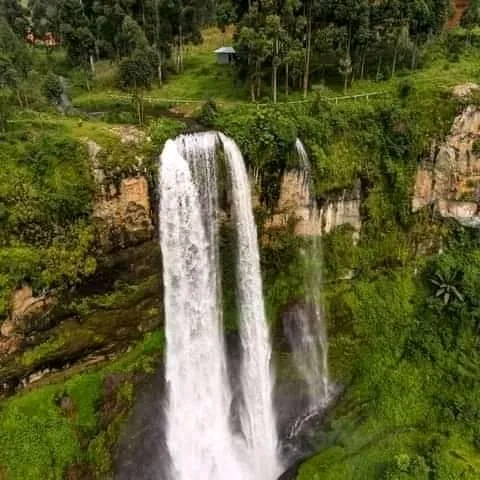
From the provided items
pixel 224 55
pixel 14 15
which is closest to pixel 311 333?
pixel 224 55

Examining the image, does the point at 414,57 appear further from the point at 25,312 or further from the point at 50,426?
the point at 50,426

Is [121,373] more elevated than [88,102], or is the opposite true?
[88,102]

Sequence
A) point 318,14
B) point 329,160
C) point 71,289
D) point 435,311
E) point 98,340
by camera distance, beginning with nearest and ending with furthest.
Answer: point 71,289
point 98,340
point 329,160
point 435,311
point 318,14

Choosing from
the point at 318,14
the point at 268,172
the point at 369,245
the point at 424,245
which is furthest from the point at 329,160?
the point at 318,14

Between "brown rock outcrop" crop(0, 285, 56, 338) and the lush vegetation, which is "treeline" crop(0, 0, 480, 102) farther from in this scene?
A: "brown rock outcrop" crop(0, 285, 56, 338)

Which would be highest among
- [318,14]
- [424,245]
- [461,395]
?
[318,14]

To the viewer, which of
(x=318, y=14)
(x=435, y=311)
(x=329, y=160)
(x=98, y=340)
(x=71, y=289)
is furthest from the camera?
(x=318, y=14)

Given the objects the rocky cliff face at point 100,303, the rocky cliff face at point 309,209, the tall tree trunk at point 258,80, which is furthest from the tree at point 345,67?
the rocky cliff face at point 100,303

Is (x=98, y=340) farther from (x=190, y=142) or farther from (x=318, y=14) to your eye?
(x=318, y=14)
